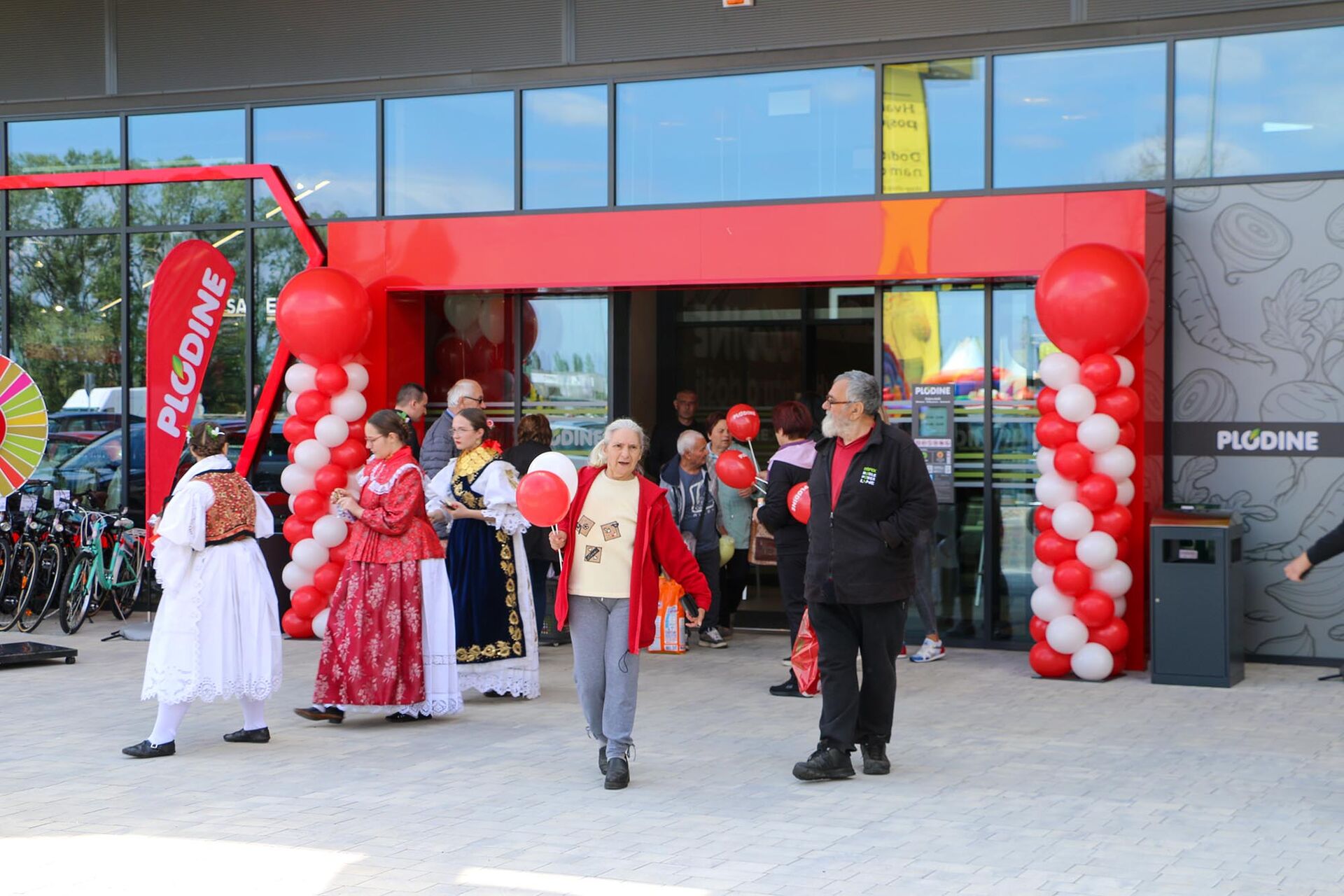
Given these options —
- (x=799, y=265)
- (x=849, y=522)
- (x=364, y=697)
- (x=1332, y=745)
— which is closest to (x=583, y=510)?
(x=849, y=522)

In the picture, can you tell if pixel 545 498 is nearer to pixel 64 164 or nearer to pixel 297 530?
pixel 297 530

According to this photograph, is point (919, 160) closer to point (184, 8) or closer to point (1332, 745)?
point (1332, 745)

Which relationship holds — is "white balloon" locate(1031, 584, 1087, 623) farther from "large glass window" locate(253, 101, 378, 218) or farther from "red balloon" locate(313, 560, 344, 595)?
"large glass window" locate(253, 101, 378, 218)

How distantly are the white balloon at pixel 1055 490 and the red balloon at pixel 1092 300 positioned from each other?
0.79 meters

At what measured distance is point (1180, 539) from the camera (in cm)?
960

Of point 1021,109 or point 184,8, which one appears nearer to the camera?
point 1021,109


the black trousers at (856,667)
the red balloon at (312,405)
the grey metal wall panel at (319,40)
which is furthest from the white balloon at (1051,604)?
the grey metal wall panel at (319,40)

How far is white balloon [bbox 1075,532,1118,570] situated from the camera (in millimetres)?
9555

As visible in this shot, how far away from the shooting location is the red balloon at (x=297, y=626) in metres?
11.7

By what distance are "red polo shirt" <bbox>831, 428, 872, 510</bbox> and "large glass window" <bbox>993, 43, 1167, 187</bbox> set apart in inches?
176

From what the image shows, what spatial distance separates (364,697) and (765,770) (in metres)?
2.23

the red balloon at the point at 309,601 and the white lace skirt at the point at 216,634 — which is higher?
the white lace skirt at the point at 216,634

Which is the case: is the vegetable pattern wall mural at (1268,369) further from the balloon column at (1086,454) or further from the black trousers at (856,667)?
the black trousers at (856,667)

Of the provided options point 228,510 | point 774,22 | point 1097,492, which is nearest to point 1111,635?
point 1097,492
